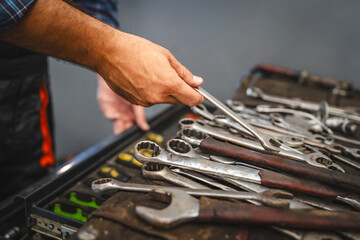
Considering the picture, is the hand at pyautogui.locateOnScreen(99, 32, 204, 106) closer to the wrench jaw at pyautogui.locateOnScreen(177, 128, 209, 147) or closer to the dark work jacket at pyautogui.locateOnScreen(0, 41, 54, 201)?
the wrench jaw at pyautogui.locateOnScreen(177, 128, 209, 147)

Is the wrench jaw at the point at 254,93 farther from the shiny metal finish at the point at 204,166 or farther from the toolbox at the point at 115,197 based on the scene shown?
the shiny metal finish at the point at 204,166

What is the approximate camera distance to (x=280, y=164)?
612 mm

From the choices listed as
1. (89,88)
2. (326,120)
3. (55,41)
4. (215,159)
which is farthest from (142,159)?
(89,88)

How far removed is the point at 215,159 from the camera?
0.65m

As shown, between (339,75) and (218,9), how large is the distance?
3.25 ft

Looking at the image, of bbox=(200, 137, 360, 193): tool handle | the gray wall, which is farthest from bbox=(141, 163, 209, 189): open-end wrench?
the gray wall

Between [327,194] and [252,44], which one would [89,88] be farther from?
[327,194]

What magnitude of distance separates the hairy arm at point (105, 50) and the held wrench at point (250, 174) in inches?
6.1

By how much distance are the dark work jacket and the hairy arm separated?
470mm

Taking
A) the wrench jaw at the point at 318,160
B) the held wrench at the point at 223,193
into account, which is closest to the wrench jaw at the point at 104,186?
the held wrench at the point at 223,193

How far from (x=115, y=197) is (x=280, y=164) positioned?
372 millimetres

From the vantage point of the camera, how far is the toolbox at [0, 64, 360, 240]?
452 millimetres

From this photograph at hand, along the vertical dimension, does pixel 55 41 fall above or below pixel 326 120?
above

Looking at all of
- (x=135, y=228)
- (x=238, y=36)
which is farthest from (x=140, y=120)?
(x=238, y=36)
